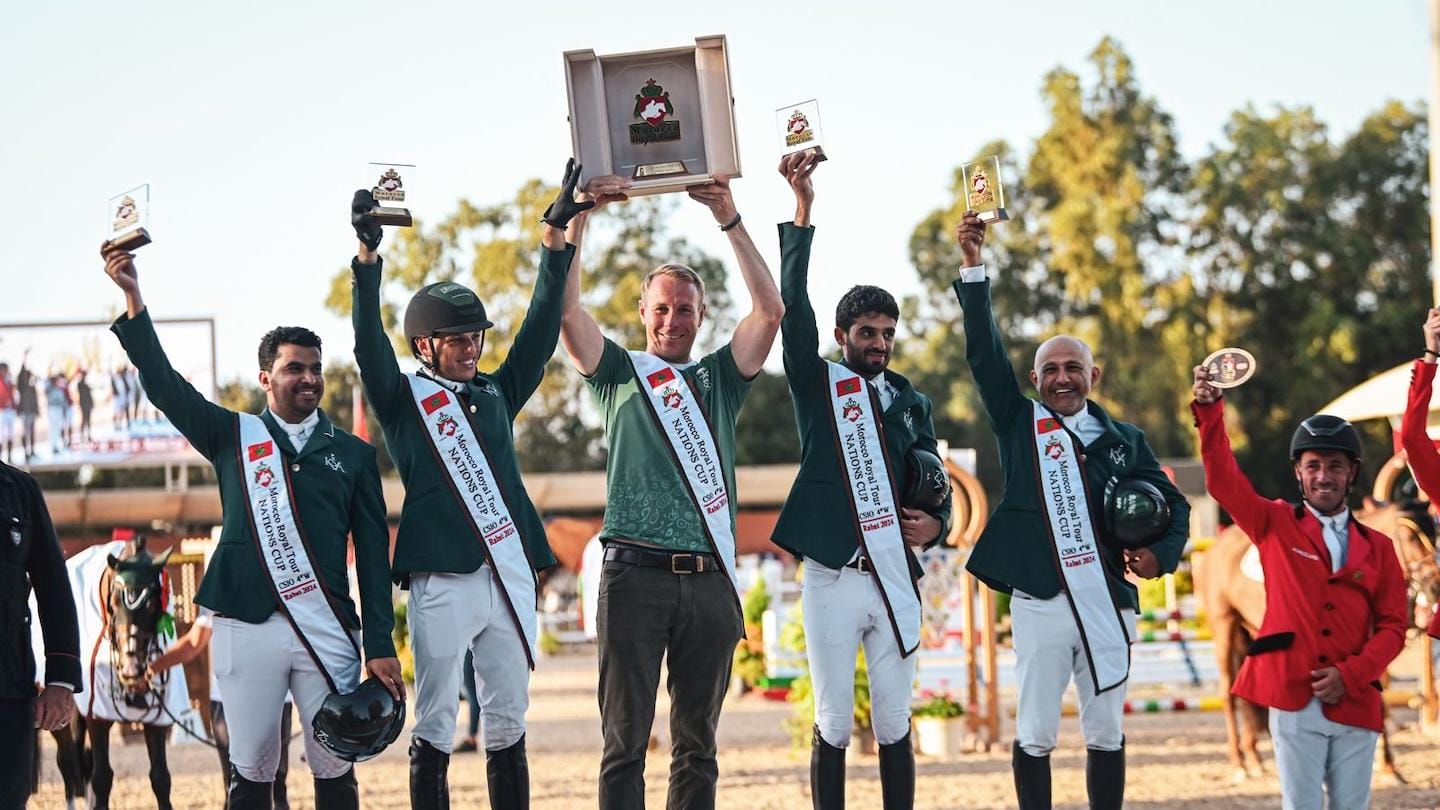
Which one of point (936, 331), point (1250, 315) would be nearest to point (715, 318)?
point (936, 331)

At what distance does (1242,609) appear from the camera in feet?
35.9

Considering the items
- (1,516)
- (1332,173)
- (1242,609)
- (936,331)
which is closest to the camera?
(1,516)

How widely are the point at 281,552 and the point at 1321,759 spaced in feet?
11.6

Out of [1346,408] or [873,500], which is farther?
[1346,408]

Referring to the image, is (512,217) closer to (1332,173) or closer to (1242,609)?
(1332,173)

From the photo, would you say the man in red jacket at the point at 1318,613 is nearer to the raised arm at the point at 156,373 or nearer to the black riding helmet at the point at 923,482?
the black riding helmet at the point at 923,482

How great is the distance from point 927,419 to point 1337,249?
33.4 m

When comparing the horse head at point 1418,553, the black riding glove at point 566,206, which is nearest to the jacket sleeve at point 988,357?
the black riding glove at point 566,206

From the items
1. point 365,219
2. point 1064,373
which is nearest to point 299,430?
point 365,219

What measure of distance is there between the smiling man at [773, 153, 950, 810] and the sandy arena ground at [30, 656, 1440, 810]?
11.6ft

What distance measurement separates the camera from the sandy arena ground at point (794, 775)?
9922 millimetres

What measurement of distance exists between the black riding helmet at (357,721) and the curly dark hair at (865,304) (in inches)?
83.0

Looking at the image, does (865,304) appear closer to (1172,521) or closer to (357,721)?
(1172,521)

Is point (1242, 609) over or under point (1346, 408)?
under
